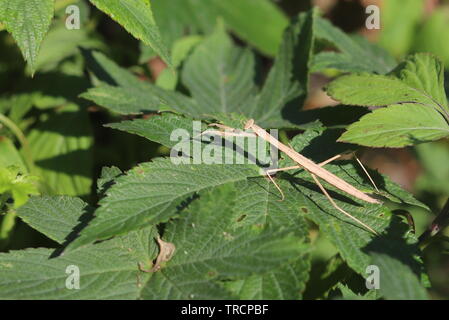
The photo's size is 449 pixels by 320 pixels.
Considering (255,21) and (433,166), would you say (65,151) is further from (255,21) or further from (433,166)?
(433,166)

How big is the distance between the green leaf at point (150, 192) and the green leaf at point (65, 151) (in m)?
0.69

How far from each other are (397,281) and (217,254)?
372mm

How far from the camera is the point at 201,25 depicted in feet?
8.23

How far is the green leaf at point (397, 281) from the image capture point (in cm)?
102

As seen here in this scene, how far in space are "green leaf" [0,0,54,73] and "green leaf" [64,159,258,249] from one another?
0.38 m

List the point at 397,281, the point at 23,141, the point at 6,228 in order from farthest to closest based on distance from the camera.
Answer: the point at 23,141 → the point at 6,228 → the point at 397,281

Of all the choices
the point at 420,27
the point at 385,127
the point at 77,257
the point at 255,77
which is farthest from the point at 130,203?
the point at 420,27

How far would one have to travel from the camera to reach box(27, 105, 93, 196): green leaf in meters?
1.93

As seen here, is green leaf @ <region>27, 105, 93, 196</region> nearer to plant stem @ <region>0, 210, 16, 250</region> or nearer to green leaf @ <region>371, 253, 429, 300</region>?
plant stem @ <region>0, 210, 16, 250</region>

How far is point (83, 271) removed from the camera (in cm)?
116

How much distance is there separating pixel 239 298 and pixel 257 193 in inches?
12.0

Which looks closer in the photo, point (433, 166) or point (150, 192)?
point (150, 192)

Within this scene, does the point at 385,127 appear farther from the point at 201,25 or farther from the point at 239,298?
the point at 201,25

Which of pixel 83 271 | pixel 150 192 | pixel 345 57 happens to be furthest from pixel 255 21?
pixel 83 271
